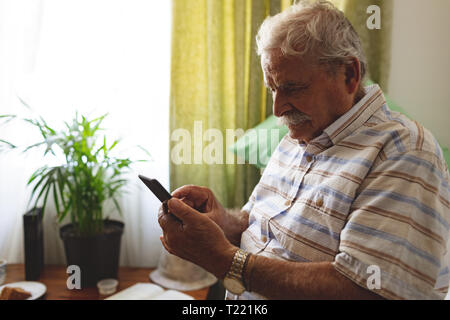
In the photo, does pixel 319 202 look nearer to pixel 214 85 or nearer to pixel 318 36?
pixel 318 36

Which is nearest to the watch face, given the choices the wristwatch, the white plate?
the wristwatch

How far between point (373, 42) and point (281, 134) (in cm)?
63

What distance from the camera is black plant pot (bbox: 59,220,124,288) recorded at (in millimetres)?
1620

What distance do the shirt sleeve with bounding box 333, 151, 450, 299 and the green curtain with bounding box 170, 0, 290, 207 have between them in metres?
1.10

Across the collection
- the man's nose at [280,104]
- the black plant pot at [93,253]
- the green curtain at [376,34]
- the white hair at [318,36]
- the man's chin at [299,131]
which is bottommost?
the black plant pot at [93,253]

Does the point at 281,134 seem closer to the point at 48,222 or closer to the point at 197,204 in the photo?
the point at 197,204

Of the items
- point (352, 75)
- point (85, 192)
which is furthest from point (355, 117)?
point (85, 192)

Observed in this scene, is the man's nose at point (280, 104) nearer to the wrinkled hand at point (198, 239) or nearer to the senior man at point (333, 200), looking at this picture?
the senior man at point (333, 200)

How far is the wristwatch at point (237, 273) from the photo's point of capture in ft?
2.63

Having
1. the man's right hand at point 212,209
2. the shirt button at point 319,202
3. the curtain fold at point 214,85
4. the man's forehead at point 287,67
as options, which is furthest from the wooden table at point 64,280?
the man's forehead at point 287,67

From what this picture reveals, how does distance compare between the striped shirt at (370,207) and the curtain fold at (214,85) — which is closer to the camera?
the striped shirt at (370,207)

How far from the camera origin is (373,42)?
1666mm

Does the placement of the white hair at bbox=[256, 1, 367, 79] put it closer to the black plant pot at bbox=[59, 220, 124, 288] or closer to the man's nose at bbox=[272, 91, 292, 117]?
the man's nose at bbox=[272, 91, 292, 117]

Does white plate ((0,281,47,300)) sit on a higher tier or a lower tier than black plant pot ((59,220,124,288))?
lower
